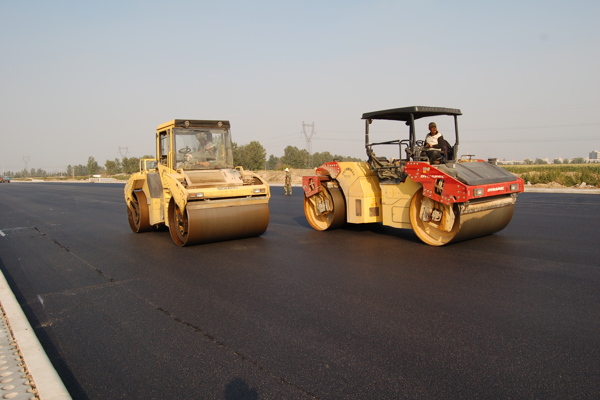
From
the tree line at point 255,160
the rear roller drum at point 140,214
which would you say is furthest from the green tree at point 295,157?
the rear roller drum at point 140,214

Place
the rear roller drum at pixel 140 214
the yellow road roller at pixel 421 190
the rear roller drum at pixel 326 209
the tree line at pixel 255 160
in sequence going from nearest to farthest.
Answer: the yellow road roller at pixel 421 190 < the rear roller drum at pixel 326 209 < the rear roller drum at pixel 140 214 < the tree line at pixel 255 160

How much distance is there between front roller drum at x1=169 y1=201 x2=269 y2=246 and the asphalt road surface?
279 mm

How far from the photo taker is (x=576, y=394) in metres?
2.87

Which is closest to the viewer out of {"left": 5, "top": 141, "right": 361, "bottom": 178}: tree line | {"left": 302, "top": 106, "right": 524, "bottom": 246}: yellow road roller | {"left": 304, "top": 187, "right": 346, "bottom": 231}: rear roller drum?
{"left": 302, "top": 106, "right": 524, "bottom": 246}: yellow road roller

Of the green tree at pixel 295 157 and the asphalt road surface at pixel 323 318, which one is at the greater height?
the green tree at pixel 295 157

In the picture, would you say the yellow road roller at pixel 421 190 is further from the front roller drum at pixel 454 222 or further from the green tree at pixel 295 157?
the green tree at pixel 295 157

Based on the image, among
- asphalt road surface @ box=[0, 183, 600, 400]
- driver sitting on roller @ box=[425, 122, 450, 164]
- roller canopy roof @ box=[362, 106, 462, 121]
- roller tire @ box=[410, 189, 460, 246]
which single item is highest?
roller canopy roof @ box=[362, 106, 462, 121]

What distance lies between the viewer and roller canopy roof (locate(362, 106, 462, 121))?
26.9ft

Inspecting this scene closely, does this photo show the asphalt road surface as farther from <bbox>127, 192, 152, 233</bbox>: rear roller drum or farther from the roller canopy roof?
the roller canopy roof

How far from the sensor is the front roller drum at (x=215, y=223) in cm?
794

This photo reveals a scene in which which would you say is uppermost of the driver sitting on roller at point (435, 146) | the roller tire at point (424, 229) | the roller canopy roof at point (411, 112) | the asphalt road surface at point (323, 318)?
the roller canopy roof at point (411, 112)

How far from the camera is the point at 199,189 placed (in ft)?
26.5

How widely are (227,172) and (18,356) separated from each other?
5665 millimetres

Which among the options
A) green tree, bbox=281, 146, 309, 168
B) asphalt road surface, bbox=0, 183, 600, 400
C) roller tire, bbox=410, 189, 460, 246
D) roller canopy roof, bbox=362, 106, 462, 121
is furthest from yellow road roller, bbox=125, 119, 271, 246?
green tree, bbox=281, 146, 309, 168
